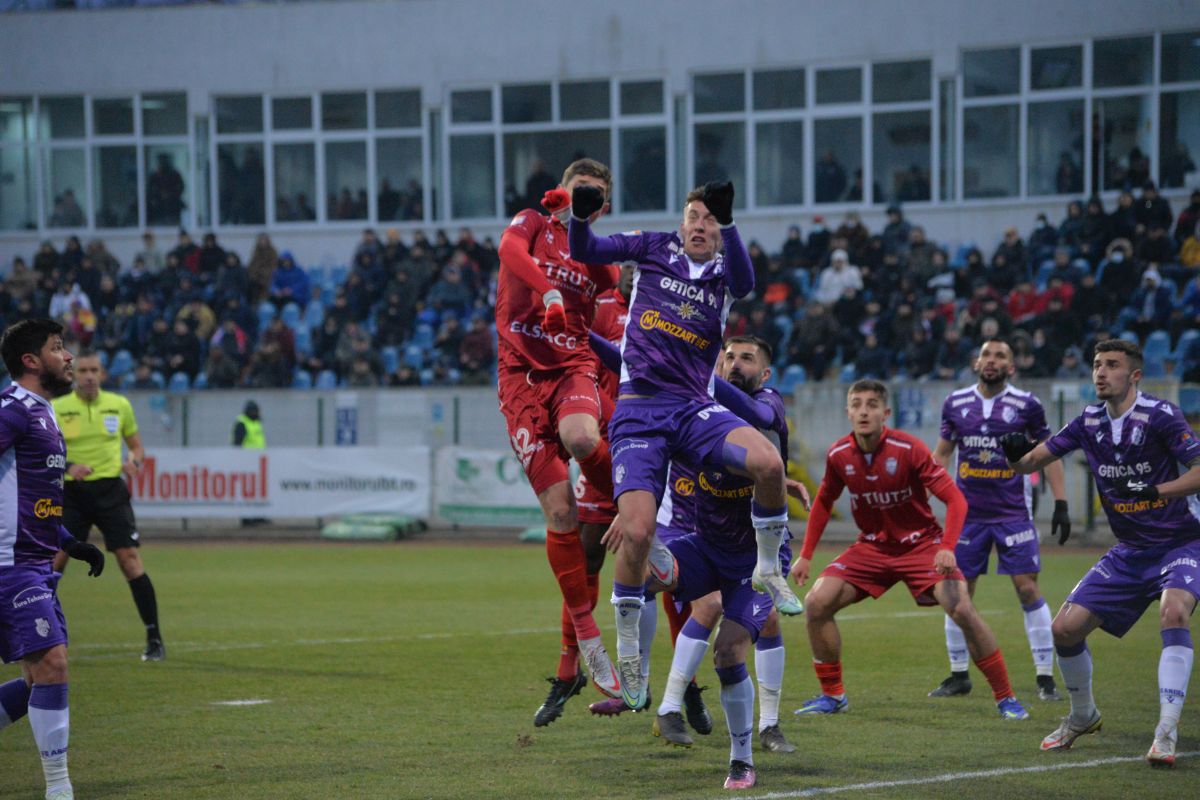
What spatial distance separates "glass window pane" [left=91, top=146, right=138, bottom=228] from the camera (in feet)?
118

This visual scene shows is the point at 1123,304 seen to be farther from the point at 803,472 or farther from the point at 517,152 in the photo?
the point at 517,152

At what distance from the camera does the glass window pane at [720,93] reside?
32.2 m

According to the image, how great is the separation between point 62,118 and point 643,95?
14362 millimetres

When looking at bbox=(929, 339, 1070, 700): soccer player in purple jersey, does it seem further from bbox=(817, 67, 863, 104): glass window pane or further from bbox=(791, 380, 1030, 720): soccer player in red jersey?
bbox=(817, 67, 863, 104): glass window pane

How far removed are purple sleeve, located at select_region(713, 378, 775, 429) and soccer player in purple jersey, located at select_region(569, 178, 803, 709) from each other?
0.27 meters

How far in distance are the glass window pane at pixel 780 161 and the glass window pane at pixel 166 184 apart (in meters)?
12.0

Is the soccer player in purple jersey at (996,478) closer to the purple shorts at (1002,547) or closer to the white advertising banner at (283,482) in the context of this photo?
the purple shorts at (1002,547)

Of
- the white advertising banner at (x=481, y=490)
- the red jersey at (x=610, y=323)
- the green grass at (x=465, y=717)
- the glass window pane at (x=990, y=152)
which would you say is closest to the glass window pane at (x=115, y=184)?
the white advertising banner at (x=481, y=490)

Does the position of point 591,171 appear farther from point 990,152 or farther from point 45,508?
point 990,152

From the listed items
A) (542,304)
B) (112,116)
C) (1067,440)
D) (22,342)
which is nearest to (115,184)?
(112,116)

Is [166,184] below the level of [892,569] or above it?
above

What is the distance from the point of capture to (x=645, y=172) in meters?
32.9

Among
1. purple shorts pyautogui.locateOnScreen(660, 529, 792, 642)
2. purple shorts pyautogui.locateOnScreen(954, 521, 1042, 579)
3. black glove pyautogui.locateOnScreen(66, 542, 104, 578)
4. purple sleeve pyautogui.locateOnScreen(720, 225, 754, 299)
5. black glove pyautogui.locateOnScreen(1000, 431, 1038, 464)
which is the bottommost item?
purple shorts pyautogui.locateOnScreen(954, 521, 1042, 579)

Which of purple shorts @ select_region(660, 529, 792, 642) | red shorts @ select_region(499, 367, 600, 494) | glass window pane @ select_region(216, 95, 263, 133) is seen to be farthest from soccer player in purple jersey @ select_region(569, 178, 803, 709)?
glass window pane @ select_region(216, 95, 263, 133)
